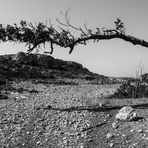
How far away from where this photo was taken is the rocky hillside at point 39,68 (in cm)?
3023

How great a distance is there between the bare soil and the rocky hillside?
12891mm

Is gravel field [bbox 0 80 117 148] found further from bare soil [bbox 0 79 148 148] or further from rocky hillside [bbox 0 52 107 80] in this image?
rocky hillside [bbox 0 52 107 80]

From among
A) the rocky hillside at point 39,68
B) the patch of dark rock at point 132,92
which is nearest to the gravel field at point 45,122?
the patch of dark rock at point 132,92

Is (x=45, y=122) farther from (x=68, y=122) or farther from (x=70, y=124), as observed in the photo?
(x=70, y=124)

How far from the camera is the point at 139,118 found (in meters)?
12.6

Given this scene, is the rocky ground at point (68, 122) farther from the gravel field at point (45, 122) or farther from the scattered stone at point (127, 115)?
the scattered stone at point (127, 115)

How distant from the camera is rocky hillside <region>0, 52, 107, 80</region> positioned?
99.2 ft

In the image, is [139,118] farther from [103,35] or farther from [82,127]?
[103,35]

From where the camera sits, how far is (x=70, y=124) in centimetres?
1291

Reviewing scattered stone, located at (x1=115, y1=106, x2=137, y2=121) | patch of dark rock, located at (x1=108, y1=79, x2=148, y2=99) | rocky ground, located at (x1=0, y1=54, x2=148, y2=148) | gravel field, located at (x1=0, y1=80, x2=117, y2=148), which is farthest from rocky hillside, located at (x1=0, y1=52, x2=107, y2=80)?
scattered stone, located at (x1=115, y1=106, x2=137, y2=121)

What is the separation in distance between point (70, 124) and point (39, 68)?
838 inches

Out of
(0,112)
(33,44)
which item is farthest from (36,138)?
(33,44)

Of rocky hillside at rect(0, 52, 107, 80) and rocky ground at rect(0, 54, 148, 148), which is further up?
rocky hillside at rect(0, 52, 107, 80)

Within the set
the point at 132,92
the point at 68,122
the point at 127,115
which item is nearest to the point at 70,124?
the point at 68,122
